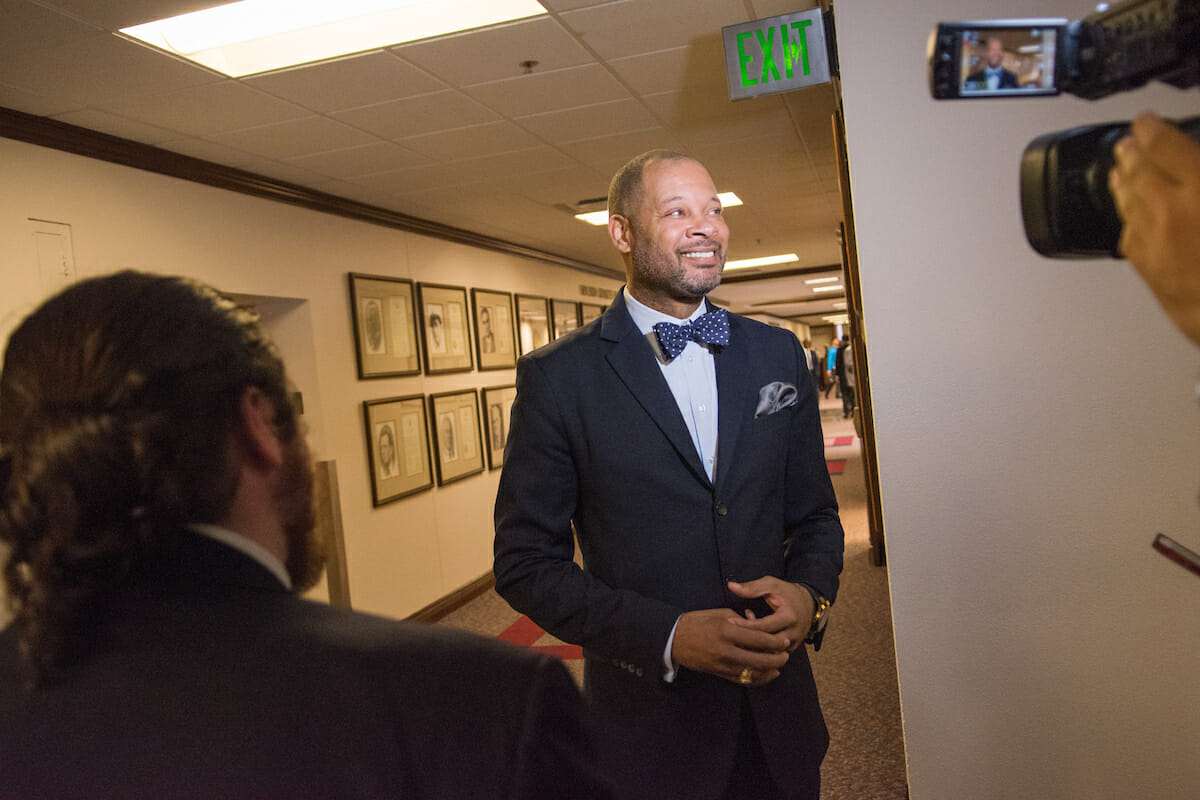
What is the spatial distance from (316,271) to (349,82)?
191 centimetres

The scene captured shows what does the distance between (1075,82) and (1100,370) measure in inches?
56.2

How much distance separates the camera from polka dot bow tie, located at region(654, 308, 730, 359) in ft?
4.87

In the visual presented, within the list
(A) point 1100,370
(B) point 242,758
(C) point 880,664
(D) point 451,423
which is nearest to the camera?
(B) point 242,758

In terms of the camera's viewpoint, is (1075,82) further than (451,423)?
No

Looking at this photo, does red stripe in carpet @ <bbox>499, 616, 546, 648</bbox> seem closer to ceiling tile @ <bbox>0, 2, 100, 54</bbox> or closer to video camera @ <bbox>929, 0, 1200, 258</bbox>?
ceiling tile @ <bbox>0, 2, 100, 54</bbox>

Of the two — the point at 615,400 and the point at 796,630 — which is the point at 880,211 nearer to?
the point at 615,400

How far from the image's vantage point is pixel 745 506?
141 cm

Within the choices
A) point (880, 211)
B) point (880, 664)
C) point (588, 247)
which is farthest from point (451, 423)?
point (880, 211)

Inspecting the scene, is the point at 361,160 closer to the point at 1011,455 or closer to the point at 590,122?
the point at 590,122

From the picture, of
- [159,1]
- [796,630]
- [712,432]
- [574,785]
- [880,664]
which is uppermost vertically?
[159,1]

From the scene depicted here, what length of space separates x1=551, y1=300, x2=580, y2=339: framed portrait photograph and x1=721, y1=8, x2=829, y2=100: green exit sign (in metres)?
5.84

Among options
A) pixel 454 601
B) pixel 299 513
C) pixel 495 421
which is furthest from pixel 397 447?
pixel 299 513

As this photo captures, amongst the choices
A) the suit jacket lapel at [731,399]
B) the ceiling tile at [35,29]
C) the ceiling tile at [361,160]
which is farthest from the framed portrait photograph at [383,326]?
the suit jacket lapel at [731,399]

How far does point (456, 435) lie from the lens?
20.4 feet
